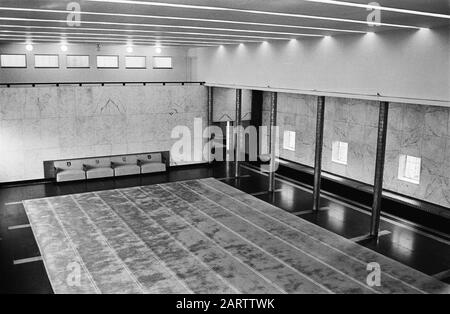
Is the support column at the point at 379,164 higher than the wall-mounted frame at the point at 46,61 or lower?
lower

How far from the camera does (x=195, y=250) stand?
12.0 m

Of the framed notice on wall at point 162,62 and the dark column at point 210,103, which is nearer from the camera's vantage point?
the dark column at point 210,103

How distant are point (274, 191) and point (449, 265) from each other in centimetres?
793

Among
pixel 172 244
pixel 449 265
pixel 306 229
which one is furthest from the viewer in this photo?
pixel 306 229

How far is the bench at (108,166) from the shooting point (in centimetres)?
1967

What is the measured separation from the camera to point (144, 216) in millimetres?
14859

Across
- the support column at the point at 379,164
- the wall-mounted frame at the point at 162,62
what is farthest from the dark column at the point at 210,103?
the support column at the point at 379,164

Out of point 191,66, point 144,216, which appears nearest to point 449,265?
point 144,216

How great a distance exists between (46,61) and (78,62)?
1.53 m

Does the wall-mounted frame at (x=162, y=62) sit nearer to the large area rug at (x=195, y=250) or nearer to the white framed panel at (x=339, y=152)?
the large area rug at (x=195, y=250)

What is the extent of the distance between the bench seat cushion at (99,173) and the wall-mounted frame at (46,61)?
18.7ft

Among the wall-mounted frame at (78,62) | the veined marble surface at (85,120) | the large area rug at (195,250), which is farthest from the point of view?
the wall-mounted frame at (78,62)
